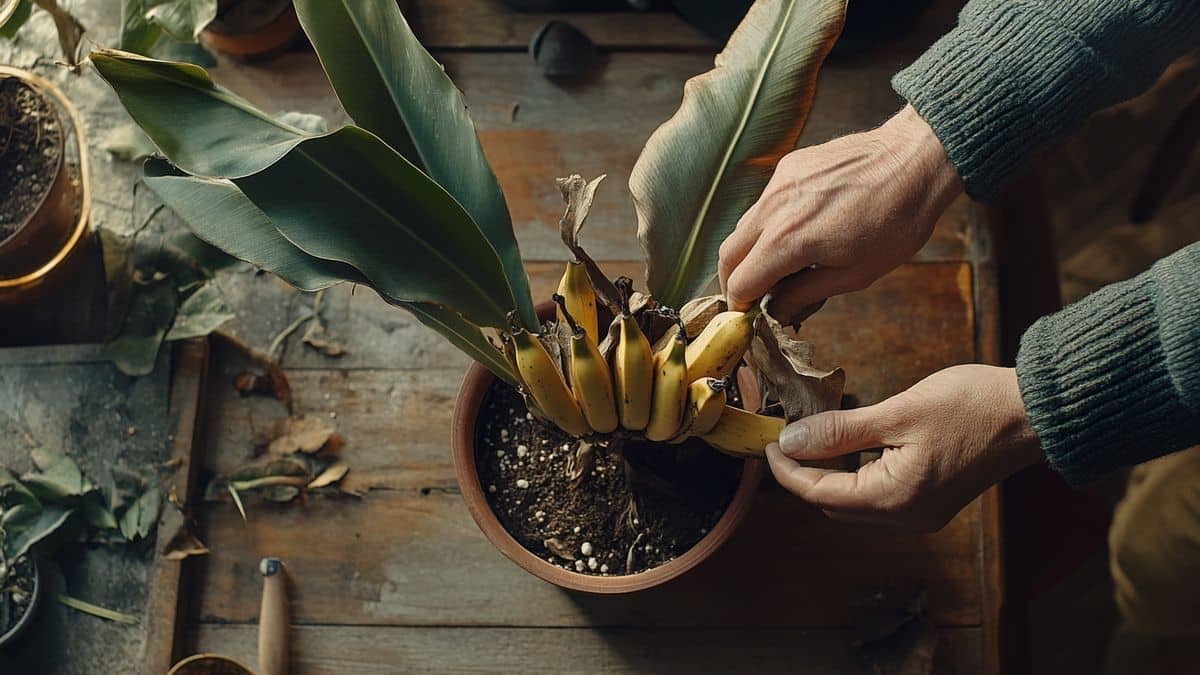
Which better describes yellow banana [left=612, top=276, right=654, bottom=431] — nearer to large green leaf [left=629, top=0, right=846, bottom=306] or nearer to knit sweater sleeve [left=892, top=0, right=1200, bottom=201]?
large green leaf [left=629, top=0, right=846, bottom=306]

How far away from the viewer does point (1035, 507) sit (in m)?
1.10

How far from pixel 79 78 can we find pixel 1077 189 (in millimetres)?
1516

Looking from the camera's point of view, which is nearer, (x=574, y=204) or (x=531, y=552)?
(x=574, y=204)

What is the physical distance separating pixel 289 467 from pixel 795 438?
53cm

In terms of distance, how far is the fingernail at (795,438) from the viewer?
2.41 ft

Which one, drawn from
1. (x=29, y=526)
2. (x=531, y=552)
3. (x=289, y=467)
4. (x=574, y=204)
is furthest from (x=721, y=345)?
(x=29, y=526)

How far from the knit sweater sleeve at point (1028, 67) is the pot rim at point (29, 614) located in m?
0.93

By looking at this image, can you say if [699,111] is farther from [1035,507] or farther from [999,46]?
[1035,507]

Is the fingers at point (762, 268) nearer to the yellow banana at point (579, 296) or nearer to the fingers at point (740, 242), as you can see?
the fingers at point (740, 242)

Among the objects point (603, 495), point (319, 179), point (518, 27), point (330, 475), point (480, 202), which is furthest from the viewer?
point (518, 27)

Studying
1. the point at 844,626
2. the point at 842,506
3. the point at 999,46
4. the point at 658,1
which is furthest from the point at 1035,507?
the point at 658,1

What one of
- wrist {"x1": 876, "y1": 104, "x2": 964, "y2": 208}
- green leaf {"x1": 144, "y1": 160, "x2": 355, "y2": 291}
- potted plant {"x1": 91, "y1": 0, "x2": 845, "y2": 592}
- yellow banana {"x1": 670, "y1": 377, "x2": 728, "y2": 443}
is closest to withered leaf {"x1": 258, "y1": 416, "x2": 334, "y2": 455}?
potted plant {"x1": 91, "y1": 0, "x2": 845, "y2": 592}

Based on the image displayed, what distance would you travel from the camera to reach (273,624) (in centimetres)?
93

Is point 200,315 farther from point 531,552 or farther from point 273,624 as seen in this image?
point 531,552
